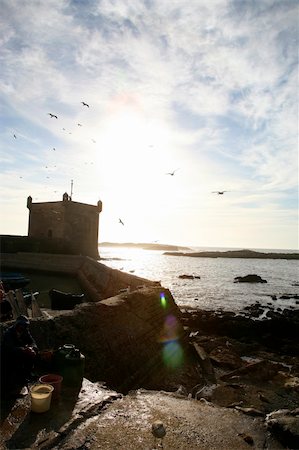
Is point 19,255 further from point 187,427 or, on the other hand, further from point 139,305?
point 187,427

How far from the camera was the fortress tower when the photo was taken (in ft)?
156

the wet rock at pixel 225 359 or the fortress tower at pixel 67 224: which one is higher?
the fortress tower at pixel 67 224

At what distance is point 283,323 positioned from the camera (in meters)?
22.1

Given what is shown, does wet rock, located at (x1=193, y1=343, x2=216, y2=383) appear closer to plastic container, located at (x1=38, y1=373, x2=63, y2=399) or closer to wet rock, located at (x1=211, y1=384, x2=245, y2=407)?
wet rock, located at (x1=211, y1=384, x2=245, y2=407)

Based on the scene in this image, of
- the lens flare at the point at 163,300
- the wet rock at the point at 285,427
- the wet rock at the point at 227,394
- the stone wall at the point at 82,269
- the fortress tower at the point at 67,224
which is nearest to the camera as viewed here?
the wet rock at the point at 285,427

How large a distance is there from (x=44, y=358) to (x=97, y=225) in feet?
158

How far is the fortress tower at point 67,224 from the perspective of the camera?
47.6m

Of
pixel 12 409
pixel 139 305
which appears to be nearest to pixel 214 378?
pixel 139 305

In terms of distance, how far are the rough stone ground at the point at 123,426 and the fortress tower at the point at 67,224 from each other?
4144 centimetres

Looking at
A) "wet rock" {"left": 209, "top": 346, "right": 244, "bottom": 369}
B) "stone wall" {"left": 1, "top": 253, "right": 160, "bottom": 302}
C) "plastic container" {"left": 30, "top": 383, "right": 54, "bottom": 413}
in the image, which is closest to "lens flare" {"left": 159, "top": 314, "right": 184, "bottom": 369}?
"wet rock" {"left": 209, "top": 346, "right": 244, "bottom": 369}

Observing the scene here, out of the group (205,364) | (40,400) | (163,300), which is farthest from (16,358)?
(163,300)

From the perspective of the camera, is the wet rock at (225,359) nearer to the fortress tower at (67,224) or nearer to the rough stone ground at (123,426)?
the rough stone ground at (123,426)

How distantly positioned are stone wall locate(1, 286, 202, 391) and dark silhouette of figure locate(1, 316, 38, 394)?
1661 mm

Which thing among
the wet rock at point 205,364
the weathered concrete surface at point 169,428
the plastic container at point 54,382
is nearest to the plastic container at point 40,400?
the plastic container at point 54,382
